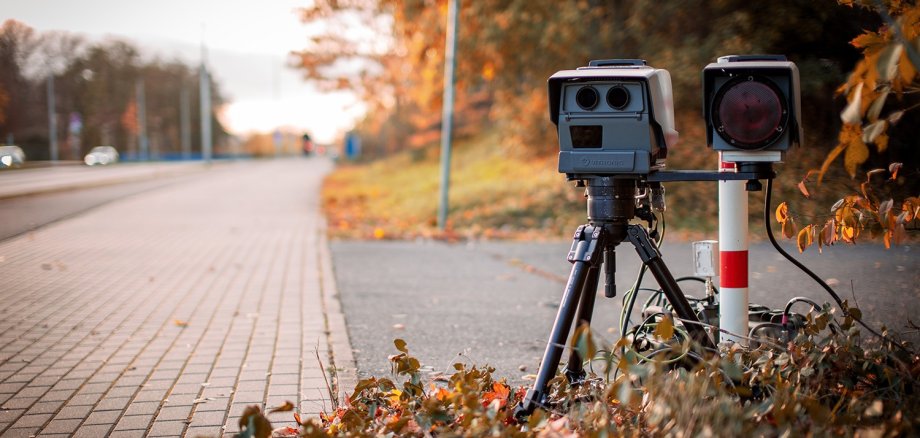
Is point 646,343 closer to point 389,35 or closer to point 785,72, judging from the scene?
point 785,72

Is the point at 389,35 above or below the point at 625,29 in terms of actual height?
above

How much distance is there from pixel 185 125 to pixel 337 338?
5554 cm

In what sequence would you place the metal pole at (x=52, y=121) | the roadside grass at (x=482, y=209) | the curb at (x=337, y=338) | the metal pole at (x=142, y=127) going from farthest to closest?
the metal pole at (x=142, y=127) → the roadside grass at (x=482, y=209) → the metal pole at (x=52, y=121) → the curb at (x=337, y=338)

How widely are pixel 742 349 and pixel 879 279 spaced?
9.24ft

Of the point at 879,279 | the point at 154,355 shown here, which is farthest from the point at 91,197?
the point at 879,279

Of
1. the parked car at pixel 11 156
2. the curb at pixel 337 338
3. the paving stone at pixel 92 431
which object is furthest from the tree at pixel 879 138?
the parked car at pixel 11 156

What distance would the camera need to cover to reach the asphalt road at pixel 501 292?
15.5 ft

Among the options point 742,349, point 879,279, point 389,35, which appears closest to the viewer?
point 742,349

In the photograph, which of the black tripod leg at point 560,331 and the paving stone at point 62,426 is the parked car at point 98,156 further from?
the black tripod leg at point 560,331

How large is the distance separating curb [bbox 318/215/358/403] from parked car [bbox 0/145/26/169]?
320 cm

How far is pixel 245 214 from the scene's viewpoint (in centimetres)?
1600

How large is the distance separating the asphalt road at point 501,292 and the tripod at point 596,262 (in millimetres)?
1088

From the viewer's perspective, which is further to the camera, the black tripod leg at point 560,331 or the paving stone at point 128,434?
the paving stone at point 128,434

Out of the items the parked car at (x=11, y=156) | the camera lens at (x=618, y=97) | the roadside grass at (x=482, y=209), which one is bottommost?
the roadside grass at (x=482, y=209)
